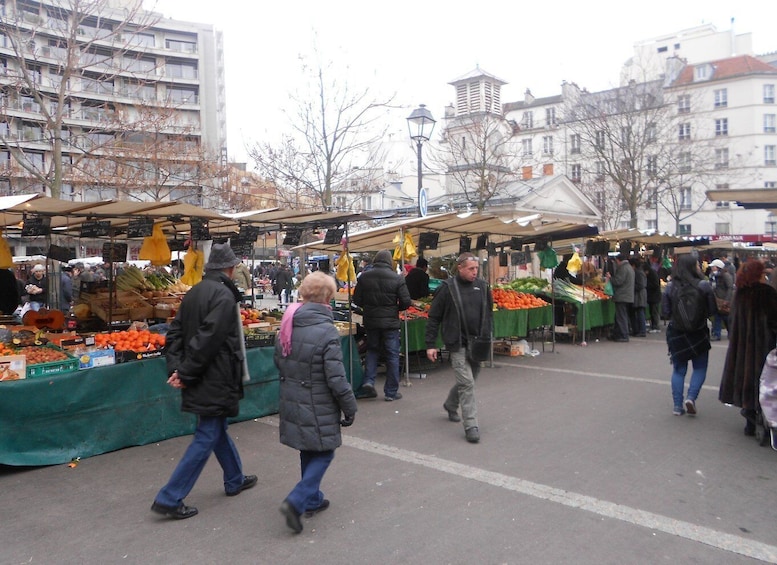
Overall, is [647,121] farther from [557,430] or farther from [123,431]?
[123,431]

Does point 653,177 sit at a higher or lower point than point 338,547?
higher

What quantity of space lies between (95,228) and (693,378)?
7.78 meters

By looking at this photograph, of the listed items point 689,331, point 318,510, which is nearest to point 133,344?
point 318,510

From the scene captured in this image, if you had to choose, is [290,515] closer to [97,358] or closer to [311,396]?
[311,396]

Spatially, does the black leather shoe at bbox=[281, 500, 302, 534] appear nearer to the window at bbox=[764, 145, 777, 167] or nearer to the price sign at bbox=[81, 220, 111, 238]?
the price sign at bbox=[81, 220, 111, 238]

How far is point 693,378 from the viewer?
6.84m

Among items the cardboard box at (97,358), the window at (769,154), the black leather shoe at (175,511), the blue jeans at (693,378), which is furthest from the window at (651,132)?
the window at (769,154)

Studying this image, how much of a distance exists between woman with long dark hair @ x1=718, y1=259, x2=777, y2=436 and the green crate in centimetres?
662

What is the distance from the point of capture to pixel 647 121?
24.7 m

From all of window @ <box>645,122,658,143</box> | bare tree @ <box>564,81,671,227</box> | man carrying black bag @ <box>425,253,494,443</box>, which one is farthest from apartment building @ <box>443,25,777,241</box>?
man carrying black bag @ <box>425,253,494,443</box>

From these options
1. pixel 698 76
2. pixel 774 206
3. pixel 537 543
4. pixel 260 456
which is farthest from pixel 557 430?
pixel 698 76

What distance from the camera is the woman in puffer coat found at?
382 cm

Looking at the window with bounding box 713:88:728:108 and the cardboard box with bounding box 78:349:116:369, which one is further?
the window with bounding box 713:88:728:108

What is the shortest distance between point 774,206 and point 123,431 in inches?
328
